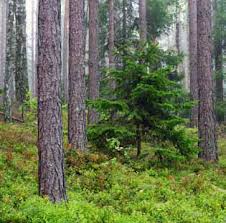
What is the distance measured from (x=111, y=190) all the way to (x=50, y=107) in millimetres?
2804

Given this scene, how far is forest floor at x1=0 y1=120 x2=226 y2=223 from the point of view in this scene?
23.8 ft

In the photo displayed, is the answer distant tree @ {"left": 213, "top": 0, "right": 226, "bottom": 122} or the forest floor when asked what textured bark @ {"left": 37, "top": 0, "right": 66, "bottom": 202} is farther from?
distant tree @ {"left": 213, "top": 0, "right": 226, "bottom": 122}

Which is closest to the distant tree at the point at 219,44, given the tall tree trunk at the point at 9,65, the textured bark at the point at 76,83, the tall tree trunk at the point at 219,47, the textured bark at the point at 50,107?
the tall tree trunk at the point at 219,47

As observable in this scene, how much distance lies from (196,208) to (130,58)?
19.2ft

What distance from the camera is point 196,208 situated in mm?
8906

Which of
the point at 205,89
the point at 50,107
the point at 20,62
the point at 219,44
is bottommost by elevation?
the point at 50,107

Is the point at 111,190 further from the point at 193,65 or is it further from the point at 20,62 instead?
the point at 193,65

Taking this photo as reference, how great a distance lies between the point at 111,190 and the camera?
9.80m

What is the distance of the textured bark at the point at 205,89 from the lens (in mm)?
13836

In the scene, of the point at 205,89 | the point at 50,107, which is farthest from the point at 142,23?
the point at 50,107

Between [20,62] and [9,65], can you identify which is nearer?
[9,65]

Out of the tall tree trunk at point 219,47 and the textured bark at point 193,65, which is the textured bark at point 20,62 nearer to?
the textured bark at point 193,65

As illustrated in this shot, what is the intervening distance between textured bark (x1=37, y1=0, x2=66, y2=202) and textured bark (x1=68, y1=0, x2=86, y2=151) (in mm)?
4187

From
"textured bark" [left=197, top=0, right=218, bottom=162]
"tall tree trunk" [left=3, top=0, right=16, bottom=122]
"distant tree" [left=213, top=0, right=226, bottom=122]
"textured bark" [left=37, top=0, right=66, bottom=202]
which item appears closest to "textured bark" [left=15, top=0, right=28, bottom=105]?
"tall tree trunk" [left=3, top=0, right=16, bottom=122]
